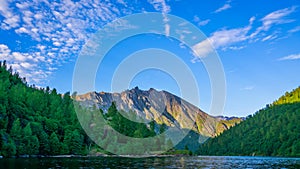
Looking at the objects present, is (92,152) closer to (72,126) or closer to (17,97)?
(72,126)

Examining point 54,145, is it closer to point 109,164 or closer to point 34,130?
point 34,130

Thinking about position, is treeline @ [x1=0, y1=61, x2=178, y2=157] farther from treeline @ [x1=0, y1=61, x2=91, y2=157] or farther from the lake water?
the lake water

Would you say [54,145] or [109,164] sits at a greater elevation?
[54,145]

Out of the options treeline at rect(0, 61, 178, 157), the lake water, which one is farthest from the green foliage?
the lake water

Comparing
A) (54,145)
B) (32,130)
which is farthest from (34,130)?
(54,145)

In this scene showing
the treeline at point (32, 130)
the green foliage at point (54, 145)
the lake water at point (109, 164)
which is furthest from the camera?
the green foliage at point (54, 145)

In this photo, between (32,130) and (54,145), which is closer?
(32,130)

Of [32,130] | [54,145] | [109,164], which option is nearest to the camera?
[109,164]

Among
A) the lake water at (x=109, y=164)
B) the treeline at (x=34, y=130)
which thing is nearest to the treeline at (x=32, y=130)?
the treeline at (x=34, y=130)

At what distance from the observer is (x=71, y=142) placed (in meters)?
161

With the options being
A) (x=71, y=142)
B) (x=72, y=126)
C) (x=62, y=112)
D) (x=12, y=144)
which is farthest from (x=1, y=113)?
(x=62, y=112)

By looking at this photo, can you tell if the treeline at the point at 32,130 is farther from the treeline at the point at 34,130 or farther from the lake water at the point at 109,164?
the lake water at the point at 109,164

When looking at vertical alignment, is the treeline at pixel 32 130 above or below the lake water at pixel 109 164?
above

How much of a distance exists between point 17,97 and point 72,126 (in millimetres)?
36694
